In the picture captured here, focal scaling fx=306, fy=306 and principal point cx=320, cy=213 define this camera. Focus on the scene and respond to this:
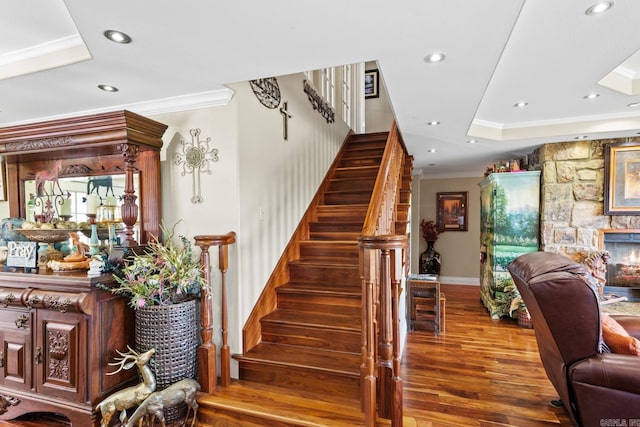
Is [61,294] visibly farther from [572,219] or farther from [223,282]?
[572,219]

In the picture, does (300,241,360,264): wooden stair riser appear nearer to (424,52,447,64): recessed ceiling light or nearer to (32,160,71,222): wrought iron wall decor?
(424,52,447,64): recessed ceiling light

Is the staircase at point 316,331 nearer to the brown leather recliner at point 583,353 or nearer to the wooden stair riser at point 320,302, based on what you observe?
the wooden stair riser at point 320,302

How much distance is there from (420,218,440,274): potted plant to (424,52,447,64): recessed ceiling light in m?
5.17

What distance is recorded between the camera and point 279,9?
1366 millimetres

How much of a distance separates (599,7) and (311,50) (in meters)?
1.57

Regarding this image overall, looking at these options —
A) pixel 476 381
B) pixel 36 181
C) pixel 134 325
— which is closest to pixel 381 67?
pixel 134 325

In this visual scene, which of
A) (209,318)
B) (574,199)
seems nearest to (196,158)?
(209,318)

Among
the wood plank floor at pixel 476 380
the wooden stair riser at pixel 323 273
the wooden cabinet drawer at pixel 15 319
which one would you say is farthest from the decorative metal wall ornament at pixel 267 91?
the wood plank floor at pixel 476 380

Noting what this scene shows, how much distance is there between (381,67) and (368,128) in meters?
4.72

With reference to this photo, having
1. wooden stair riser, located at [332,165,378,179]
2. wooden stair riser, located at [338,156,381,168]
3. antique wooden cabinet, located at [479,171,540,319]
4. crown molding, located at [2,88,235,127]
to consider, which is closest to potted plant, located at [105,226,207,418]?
crown molding, located at [2,88,235,127]

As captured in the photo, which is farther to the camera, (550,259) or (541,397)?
(541,397)

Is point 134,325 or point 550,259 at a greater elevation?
point 550,259

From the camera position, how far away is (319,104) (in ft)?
13.8

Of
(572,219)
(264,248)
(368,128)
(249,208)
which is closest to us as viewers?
(249,208)
